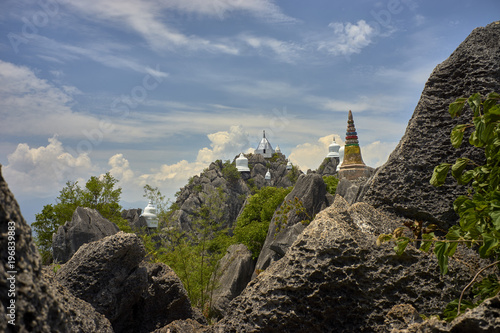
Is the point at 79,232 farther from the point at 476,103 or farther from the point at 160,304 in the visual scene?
the point at 476,103

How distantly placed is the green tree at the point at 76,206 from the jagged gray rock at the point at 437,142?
18720mm

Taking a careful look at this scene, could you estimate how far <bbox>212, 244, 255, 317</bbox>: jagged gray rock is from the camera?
14344 mm

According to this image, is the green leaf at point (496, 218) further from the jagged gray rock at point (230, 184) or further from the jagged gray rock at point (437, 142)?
the jagged gray rock at point (230, 184)

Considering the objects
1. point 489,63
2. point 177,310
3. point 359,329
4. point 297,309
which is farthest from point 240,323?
point 489,63

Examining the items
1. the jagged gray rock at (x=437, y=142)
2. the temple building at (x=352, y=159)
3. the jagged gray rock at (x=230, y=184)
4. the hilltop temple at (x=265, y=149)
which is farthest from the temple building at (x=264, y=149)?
the jagged gray rock at (x=437, y=142)

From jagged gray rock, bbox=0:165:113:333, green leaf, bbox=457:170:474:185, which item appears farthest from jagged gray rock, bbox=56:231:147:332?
green leaf, bbox=457:170:474:185

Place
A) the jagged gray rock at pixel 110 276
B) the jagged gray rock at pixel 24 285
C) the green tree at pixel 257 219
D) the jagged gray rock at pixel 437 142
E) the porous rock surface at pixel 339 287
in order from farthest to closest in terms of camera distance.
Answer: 1. the green tree at pixel 257 219
2. the jagged gray rock at pixel 110 276
3. the jagged gray rock at pixel 437 142
4. the porous rock surface at pixel 339 287
5. the jagged gray rock at pixel 24 285

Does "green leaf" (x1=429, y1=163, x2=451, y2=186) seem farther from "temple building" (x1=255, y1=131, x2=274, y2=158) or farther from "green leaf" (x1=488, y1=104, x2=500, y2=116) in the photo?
"temple building" (x1=255, y1=131, x2=274, y2=158)

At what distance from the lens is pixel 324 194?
16953 mm

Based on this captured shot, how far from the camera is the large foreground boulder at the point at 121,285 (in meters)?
4.47

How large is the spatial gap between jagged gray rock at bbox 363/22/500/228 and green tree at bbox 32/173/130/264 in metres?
18.7

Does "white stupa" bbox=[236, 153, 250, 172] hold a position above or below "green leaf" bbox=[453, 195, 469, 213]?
above

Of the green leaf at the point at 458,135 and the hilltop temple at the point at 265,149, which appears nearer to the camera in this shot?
the green leaf at the point at 458,135

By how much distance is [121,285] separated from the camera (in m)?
4.69
